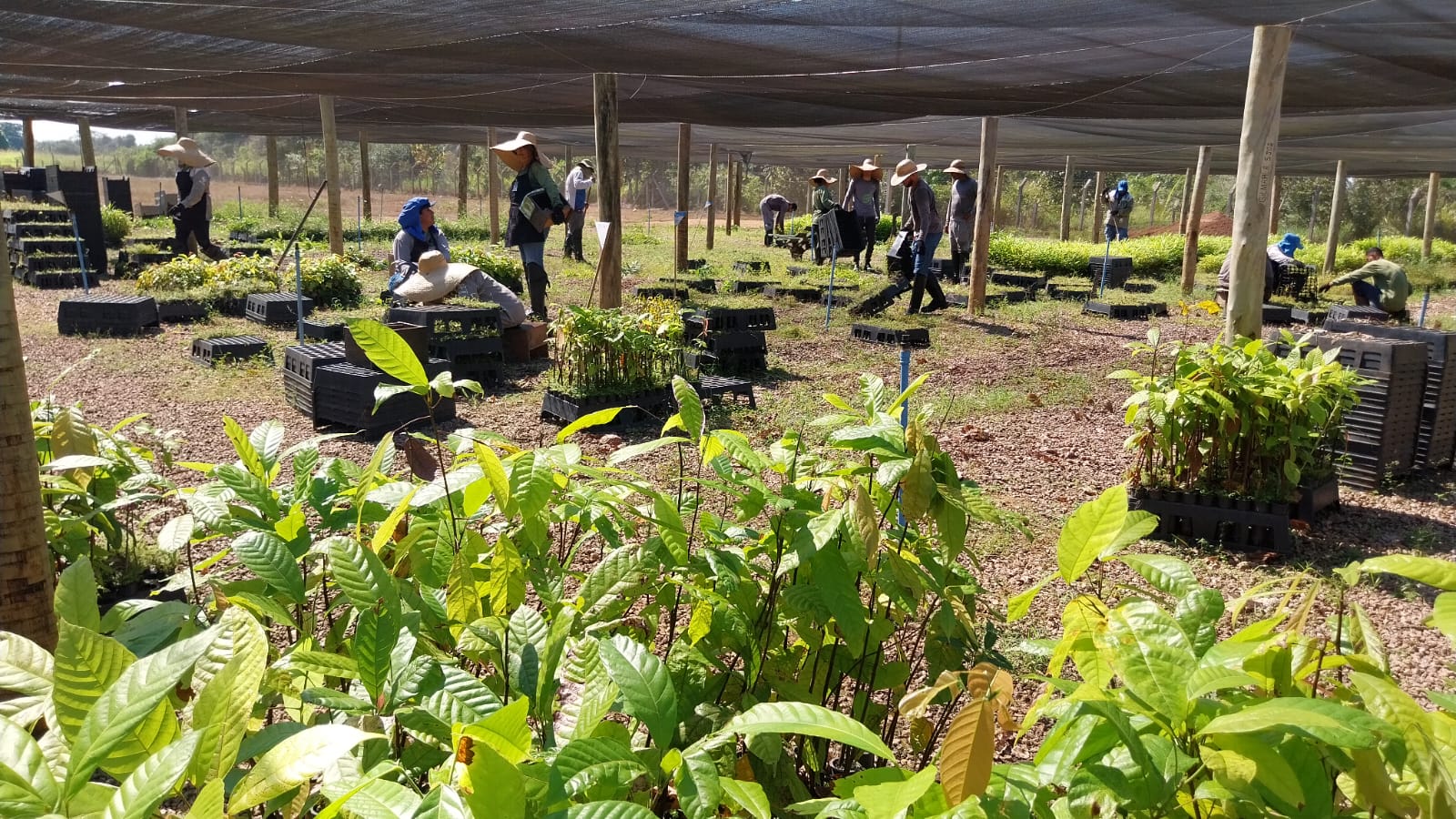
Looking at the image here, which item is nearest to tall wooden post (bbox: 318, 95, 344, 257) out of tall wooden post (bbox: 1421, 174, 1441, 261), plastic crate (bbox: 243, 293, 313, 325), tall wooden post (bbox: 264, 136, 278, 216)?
plastic crate (bbox: 243, 293, 313, 325)

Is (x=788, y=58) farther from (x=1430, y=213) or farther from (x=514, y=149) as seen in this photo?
(x=1430, y=213)

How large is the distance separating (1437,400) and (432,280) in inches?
286

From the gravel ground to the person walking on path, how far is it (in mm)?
4765

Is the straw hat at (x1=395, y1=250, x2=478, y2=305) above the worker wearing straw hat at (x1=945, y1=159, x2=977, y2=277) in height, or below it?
below

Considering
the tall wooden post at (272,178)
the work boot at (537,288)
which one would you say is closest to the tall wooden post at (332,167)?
the work boot at (537,288)

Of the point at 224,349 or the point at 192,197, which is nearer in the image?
the point at 224,349

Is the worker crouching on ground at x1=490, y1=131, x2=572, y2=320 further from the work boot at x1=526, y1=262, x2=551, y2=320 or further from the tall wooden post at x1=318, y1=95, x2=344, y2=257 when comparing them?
the tall wooden post at x1=318, y1=95, x2=344, y2=257

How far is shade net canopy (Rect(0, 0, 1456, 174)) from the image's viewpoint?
5410 millimetres

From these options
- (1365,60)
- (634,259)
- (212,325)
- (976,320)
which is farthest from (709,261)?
(1365,60)

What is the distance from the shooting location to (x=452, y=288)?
27.2 ft

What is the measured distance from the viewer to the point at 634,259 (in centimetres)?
1716

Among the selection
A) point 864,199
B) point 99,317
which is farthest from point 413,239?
point 864,199

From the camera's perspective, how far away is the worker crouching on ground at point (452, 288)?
8227 mm

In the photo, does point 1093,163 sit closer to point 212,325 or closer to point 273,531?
point 212,325
